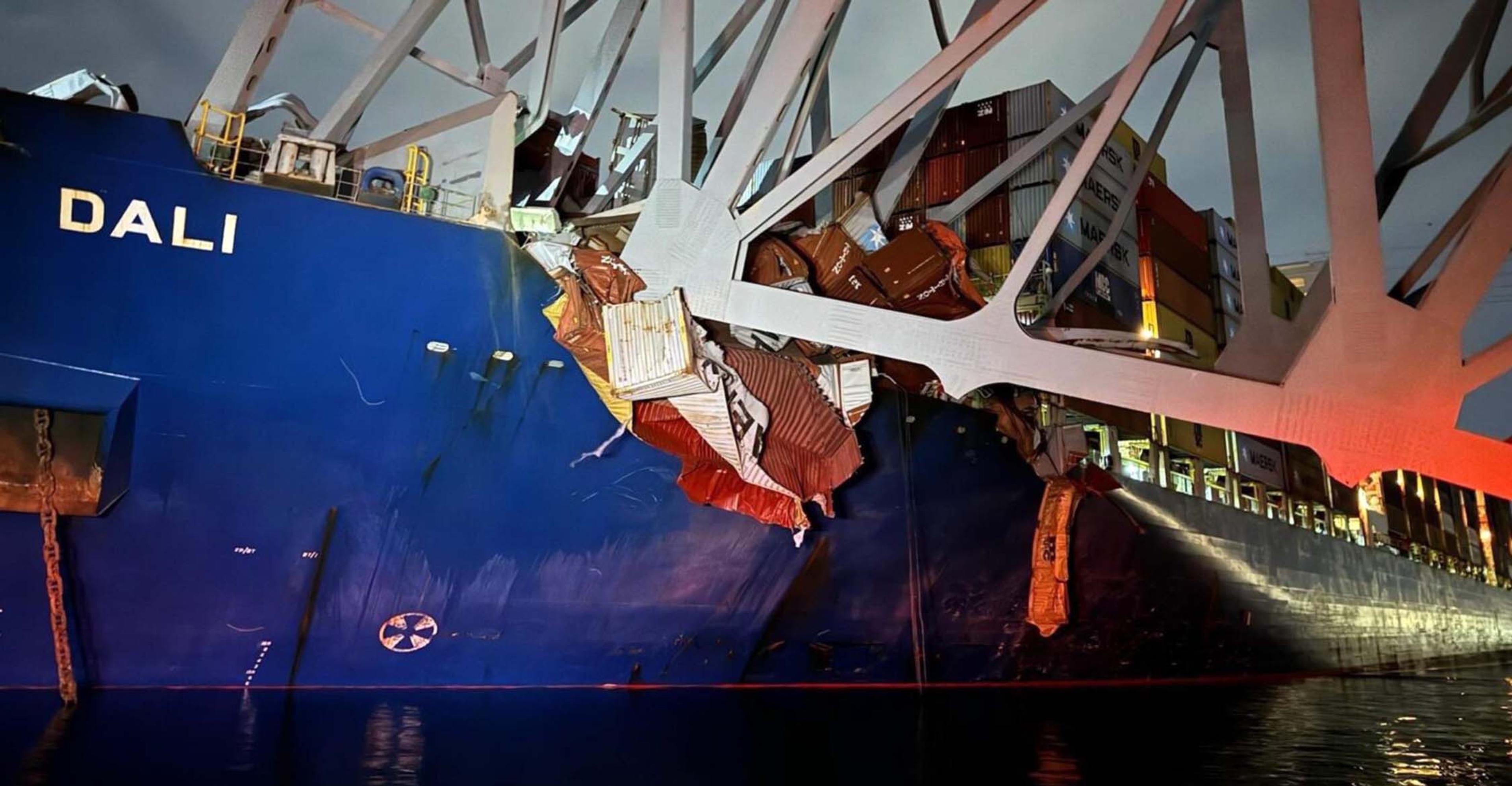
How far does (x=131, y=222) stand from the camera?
279 inches

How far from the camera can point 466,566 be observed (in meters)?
8.42

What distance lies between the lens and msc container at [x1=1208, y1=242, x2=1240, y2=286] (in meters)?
21.5

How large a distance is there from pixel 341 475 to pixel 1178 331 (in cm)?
1633

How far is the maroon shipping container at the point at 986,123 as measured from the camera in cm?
1631

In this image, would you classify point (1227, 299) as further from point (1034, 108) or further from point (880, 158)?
point (880, 158)

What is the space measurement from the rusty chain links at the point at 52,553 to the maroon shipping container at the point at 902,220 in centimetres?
1192

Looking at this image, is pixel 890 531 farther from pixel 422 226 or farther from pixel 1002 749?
pixel 422 226

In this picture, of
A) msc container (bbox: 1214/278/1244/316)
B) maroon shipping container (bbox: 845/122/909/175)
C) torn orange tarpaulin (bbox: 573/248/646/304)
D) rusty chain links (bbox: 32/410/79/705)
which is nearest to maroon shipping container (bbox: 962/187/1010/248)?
maroon shipping container (bbox: 845/122/909/175)

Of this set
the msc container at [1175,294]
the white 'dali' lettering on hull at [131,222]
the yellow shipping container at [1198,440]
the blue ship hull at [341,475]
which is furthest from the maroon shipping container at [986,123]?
the white 'dali' lettering on hull at [131,222]

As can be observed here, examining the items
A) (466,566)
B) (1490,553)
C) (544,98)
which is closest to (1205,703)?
(466,566)

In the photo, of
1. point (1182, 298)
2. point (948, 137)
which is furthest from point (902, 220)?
point (1182, 298)

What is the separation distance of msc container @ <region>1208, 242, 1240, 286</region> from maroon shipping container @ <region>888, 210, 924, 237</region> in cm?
894

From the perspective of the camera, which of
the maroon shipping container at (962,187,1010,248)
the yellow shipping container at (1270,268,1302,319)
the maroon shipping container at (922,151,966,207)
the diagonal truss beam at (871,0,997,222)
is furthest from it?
the yellow shipping container at (1270,268,1302,319)

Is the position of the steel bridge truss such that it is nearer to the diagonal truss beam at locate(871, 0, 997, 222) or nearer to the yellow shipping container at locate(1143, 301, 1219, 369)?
the diagonal truss beam at locate(871, 0, 997, 222)
